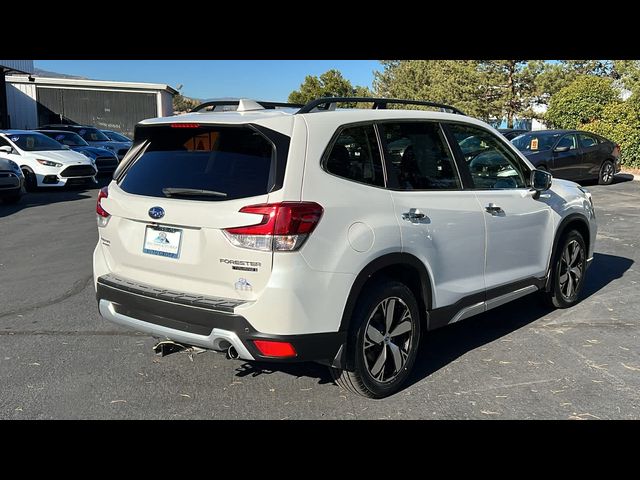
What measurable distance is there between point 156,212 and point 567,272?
403cm

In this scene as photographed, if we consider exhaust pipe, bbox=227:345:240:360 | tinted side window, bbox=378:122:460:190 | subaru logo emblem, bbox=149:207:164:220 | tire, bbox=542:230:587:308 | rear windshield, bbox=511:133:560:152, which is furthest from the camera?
rear windshield, bbox=511:133:560:152

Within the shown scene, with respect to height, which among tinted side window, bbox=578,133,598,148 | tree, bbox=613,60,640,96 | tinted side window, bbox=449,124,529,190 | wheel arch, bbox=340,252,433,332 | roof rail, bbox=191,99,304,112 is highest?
tree, bbox=613,60,640,96

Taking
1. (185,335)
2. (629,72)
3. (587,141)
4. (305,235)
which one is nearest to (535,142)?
(587,141)

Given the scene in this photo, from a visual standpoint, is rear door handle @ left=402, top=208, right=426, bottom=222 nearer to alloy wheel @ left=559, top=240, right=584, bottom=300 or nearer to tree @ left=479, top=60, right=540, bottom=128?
alloy wheel @ left=559, top=240, right=584, bottom=300

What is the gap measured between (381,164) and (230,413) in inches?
72.2

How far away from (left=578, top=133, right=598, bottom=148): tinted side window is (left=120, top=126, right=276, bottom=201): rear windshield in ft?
47.9

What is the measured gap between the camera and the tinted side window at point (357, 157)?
11.6 feet

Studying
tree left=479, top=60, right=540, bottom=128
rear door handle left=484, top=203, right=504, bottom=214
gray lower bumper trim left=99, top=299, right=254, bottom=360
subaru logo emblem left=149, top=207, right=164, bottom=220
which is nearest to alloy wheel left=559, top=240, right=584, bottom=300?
rear door handle left=484, top=203, right=504, bottom=214

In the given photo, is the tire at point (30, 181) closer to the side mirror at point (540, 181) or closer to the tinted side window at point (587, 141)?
the side mirror at point (540, 181)

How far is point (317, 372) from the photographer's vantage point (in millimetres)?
4234

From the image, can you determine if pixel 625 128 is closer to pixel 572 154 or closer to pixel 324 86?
pixel 572 154

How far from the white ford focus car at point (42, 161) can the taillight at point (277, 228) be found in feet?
44.1

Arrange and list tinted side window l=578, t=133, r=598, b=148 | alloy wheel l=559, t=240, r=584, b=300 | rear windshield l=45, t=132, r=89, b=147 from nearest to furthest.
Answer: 1. alloy wheel l=559, t=240, r=584, b=300
2. tinted side window l=578, t=133, r=598, b=148
3. rear windshield l=45, t=132, r=89, b=147

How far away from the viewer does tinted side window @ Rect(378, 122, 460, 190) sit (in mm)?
3914
